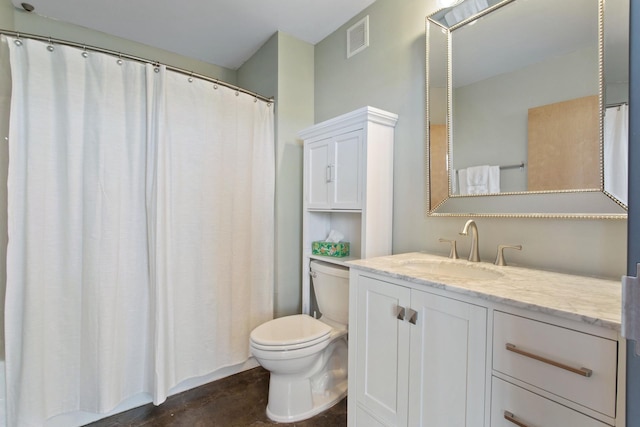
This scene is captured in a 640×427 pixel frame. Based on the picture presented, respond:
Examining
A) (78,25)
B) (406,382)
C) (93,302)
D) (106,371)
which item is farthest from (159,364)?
(78,25)

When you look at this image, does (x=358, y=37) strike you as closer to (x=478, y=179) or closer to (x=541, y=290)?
(x=478, y=179)

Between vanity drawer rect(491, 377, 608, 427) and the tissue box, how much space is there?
1.20m

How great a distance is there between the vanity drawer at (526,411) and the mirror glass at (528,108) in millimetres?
702

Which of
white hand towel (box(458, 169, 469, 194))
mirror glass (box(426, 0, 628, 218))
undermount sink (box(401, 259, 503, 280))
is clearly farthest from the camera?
white hand towel (box(458, 169, 469, 194))

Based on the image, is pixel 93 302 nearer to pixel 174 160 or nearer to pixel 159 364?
pixel 159 364

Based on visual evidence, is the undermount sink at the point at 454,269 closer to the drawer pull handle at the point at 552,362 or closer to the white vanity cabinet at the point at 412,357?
the white vanity cabinet at the point at 412,357

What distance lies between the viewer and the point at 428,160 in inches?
63.1

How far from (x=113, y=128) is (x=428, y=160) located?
5.72 ft

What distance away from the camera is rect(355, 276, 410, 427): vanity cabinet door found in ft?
3.75

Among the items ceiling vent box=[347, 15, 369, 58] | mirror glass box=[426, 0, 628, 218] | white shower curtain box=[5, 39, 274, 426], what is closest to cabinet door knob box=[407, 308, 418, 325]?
mirror glass box=[426, 0, 628, 218]

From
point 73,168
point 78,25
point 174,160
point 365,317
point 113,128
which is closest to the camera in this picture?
point 365,317

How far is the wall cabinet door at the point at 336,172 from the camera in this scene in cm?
174

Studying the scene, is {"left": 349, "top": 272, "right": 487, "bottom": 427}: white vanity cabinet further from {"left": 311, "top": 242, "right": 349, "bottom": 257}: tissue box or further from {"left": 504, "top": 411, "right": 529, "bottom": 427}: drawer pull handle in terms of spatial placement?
{"left": 311, "top": 242, "right": 349, "bottom": 257}: tissue box

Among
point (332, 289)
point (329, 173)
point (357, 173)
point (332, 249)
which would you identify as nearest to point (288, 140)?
point (329, 173)
